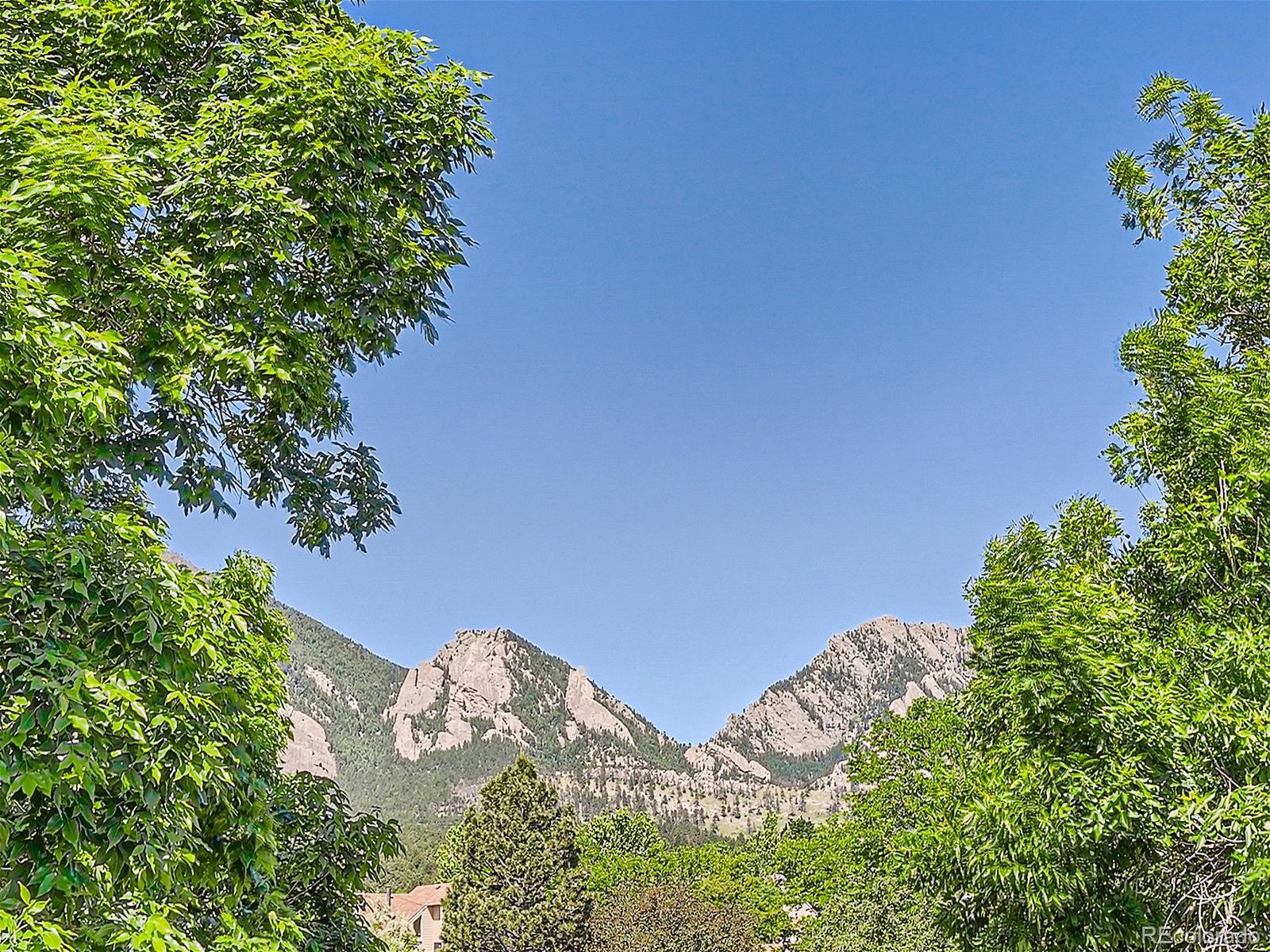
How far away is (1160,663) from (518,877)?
119 feet

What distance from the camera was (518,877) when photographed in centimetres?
3762

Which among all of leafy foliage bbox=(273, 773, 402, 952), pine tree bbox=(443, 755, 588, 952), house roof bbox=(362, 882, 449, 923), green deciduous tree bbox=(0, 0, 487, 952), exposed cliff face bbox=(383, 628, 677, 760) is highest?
exposed cliff face bbox=(383, 628, 677, 760)

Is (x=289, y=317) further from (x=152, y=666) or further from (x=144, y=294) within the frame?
(x=152, y=666)

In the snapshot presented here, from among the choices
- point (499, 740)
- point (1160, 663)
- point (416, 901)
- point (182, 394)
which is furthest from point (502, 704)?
point (182, 394)

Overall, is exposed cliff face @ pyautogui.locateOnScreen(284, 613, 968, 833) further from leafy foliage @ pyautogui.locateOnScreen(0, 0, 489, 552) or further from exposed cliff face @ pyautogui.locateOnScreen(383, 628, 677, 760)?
leafy foliage @ pyautogui.locateOnScreen(0, 0, 489, 552)

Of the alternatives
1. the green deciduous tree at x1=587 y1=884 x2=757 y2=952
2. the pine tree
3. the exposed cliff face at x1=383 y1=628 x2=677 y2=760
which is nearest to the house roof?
the pine tree

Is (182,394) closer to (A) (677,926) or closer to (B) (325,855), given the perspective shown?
(B) (325,855)

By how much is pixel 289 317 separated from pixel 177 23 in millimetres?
1520

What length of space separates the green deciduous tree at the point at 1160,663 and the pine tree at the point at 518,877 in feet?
108

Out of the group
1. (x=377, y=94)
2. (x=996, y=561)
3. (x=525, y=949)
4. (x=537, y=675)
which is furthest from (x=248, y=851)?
(x=537, y=675)

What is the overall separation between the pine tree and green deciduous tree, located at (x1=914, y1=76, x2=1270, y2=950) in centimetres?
3305

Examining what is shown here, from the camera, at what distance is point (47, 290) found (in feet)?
10.4

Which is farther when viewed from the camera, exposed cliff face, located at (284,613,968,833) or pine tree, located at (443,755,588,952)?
exposed cliff face, located at (284,613,968,833)

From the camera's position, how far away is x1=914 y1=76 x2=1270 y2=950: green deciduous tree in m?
5.59
